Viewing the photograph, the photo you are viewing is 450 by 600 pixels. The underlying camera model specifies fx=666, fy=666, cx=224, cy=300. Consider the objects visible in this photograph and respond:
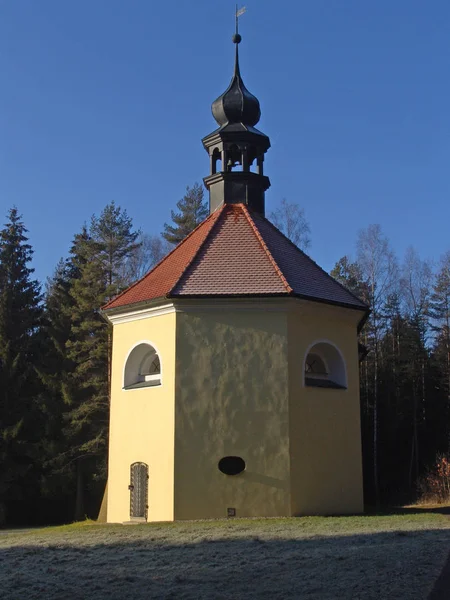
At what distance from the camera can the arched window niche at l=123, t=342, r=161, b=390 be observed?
14.2 m

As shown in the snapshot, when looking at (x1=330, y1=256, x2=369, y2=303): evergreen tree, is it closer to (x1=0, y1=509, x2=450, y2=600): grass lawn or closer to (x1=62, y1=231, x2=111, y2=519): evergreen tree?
(x1=62, y1=231, x2=111, y2=519): evergreen tree

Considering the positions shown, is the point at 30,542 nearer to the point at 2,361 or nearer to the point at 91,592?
the point at 91,592

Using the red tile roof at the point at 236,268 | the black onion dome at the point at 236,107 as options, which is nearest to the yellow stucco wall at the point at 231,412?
the red tile roof at the point at 236,268

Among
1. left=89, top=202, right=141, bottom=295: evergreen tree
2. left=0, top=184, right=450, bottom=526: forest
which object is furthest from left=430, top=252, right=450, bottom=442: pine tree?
left=89, top=202, right=141, bottom=295: evergreen tree

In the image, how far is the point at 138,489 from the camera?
13.4m

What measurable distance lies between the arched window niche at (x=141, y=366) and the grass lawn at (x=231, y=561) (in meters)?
4.00

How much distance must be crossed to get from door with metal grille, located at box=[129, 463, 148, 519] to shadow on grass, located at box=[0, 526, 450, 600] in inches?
141

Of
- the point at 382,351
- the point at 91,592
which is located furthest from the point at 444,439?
the point at 91,592

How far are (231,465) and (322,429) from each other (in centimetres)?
206

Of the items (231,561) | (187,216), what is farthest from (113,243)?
(231,561)

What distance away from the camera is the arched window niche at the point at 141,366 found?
14.2 meters

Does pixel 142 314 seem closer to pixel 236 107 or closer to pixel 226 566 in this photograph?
pixel 236 107

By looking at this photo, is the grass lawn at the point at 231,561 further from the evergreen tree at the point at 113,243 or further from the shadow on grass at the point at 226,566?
the evergreen tree at the point at 113,243

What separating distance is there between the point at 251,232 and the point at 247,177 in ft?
6.52
